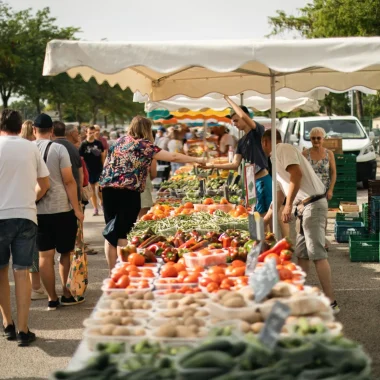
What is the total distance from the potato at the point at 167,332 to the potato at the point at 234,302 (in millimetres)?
338

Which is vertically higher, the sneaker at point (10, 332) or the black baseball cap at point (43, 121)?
the black baseball cap at point (43, 121)

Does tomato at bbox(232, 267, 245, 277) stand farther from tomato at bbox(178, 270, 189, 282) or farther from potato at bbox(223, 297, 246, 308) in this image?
potato at bbox(223, 297, 246, 308)

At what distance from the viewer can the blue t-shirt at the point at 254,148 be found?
9.14 metres

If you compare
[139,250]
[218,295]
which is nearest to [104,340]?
[218,295]

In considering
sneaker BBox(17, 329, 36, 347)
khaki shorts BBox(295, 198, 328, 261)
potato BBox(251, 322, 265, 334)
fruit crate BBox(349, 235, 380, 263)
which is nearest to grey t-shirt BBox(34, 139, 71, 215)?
sneaker BBox(17, 329, 36, 347)

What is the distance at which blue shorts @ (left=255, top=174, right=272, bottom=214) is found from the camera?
924 cm

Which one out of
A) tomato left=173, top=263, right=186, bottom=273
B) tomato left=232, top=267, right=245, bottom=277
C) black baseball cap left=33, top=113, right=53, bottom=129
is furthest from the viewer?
black baseball cap left=33, top=113, right=53, bottom=129

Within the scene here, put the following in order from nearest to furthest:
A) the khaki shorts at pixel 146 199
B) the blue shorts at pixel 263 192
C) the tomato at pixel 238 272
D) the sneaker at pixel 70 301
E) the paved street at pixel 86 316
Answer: the tomato at pixel 238 272, the paved street at pixel 86 316, the sneaker at pixel 70 301, the blue shorts at pixel 263 192, the khaki shorts at pixel 146 199

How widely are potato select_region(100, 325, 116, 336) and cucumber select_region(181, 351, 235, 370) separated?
65 centimetres

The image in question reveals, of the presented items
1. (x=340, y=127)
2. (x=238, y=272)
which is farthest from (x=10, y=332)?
(x=340, y=127)

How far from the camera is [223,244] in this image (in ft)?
19.4

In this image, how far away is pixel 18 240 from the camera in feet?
19.6

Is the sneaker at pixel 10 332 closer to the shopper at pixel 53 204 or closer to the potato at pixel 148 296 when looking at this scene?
the shopper at pixel 53 204

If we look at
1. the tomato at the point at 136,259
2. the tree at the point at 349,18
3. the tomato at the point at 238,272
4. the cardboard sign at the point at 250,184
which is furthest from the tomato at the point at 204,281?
the tree at the point at 349,18
